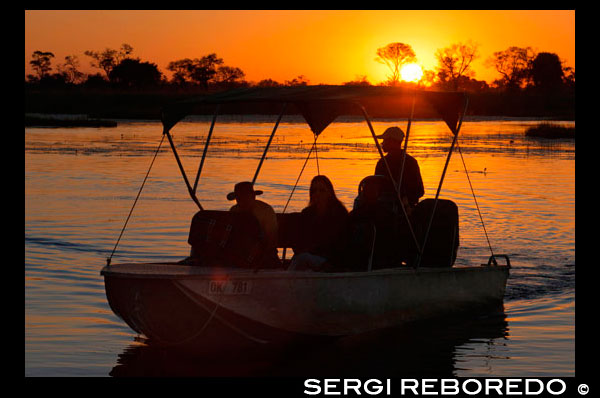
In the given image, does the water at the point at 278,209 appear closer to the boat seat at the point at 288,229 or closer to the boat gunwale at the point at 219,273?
the boat gunwale at the point at 219,273

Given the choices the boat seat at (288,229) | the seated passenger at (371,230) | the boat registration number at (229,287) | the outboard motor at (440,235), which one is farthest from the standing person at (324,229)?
the outboard motor at (440,235)

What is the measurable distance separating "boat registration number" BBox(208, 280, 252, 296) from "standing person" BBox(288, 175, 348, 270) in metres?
1.07

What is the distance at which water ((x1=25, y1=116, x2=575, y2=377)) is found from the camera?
994cm

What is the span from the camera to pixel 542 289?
13852 millimetres

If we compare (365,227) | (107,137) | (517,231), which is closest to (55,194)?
(517,231)

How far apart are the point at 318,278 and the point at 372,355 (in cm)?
114

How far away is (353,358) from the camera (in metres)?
10.2

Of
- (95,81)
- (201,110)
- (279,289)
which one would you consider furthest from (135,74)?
(279,289)

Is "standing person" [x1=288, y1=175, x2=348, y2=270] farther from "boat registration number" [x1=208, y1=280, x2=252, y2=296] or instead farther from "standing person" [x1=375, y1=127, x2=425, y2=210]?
"standing person" [x1=375, y1=127, x2=425, y2=210]

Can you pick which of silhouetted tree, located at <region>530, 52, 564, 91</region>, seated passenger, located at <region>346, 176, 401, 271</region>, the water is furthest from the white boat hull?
silhouetted tree, located at <region>530, 52, 564, 91</region>

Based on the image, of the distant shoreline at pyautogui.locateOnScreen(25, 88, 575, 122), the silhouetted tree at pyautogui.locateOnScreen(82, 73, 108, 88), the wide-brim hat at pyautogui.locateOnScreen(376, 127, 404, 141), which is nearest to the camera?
the wide-brim hat at pyautogui.locateOnScreen(376, 127, 404, 141)

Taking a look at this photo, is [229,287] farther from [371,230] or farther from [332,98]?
[332,98]

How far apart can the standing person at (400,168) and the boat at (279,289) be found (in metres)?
0.31
